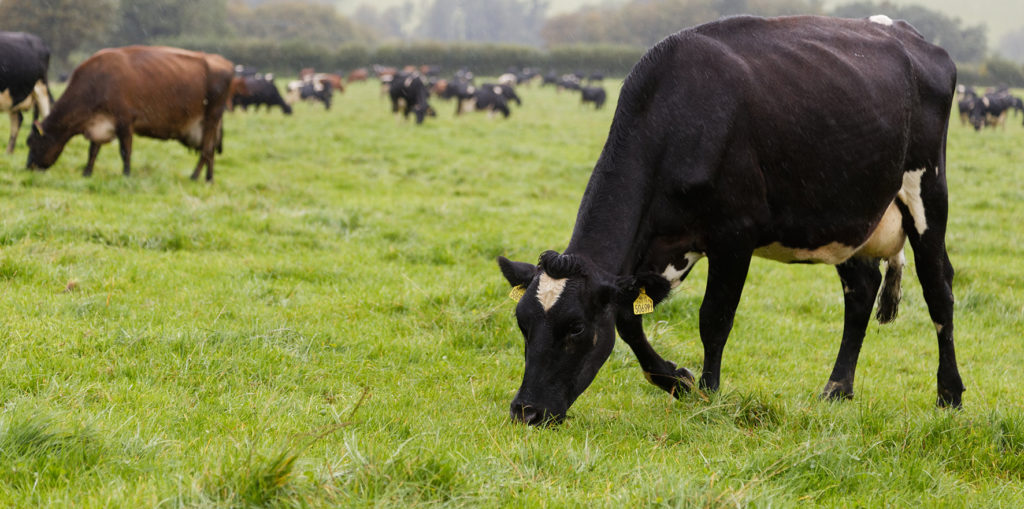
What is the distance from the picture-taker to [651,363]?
16.6 ft

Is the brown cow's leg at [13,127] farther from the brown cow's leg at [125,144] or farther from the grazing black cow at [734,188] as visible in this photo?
the grazing black cow at [734,188]

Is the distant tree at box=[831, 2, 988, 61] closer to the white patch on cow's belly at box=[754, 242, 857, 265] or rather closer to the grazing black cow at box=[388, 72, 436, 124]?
the grazing black cow at box=[388, 72, 436, 124]

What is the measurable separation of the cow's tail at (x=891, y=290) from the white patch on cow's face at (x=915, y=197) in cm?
52

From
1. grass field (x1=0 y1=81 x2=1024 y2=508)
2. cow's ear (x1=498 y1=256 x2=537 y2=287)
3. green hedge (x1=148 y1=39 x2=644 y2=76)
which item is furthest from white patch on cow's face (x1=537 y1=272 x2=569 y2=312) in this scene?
green hedge (x1=148 y1=39 x2=644 y2=76)

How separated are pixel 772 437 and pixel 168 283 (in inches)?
193

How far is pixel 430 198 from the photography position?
42.5 ft

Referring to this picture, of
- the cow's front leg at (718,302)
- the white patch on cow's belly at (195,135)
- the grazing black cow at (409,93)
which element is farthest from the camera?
the grazing black cow at (409,93)

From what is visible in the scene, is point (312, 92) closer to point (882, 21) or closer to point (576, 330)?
point (882, 21)

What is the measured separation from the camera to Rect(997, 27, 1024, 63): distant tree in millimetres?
172375

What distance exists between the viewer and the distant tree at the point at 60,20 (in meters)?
46.7

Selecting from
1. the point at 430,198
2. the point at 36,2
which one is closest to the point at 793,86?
the point at 430,198

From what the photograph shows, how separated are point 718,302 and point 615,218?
0.93 meters

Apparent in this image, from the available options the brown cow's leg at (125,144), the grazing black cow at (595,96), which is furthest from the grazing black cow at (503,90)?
the brown cow's leg at (125,144)

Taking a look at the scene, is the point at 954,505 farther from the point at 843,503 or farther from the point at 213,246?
the point at 213,246
